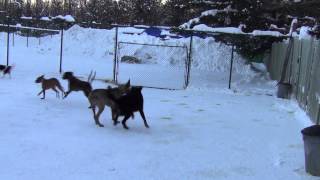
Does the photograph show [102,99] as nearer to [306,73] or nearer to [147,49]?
[306,73]

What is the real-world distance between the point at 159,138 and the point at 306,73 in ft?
20.3

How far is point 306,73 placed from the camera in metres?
14.0

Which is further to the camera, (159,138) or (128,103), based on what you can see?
(128,103)

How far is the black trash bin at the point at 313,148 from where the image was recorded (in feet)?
22.8

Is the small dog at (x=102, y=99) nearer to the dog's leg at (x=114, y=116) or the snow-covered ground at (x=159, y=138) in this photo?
the dog's leg at (x=114, y=116)

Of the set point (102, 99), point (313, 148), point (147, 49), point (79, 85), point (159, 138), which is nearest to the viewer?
point (313, 148)

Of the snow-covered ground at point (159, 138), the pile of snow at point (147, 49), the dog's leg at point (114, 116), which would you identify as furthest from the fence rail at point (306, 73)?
the pile of snow at point (147, 49)

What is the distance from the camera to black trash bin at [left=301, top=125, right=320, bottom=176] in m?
6.94

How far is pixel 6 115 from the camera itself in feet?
34.2

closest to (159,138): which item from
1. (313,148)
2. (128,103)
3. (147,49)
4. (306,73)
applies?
(128,103)

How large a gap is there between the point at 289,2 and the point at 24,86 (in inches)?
411

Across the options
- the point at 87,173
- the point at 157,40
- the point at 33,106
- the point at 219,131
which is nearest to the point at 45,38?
the point at 157,40

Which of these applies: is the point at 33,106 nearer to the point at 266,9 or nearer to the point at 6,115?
the point at 6,115

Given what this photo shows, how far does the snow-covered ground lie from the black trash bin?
17cm
